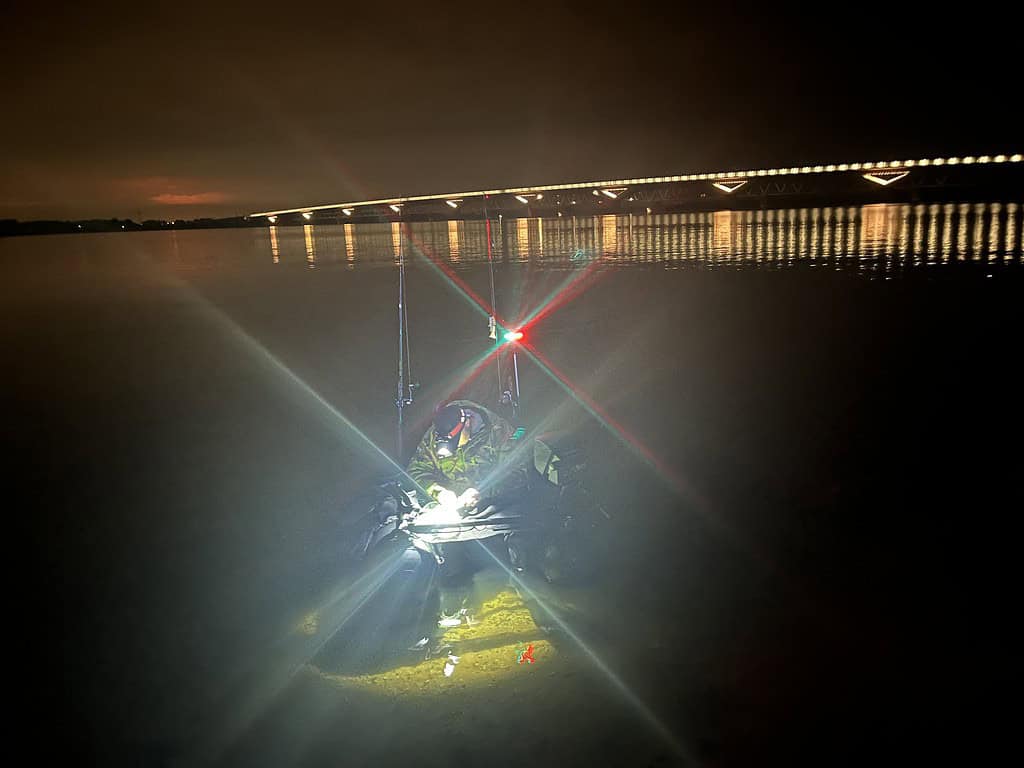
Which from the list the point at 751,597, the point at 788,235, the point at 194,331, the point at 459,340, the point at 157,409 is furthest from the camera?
the point at 788,235

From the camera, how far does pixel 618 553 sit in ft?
28.1

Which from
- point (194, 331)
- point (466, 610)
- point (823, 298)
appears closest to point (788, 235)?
point (823, 298)

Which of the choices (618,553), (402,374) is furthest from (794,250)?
(618,553)

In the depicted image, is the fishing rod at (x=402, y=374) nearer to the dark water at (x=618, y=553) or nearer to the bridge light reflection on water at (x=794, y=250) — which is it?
the dark water at (x=618, y=553)

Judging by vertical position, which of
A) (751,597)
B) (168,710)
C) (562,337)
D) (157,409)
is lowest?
(168,710)

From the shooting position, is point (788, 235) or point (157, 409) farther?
point (788, 235)

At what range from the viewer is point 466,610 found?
754 cm

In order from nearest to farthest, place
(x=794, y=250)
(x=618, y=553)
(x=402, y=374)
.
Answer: (x=618, y=553), (x=402, y=374), (x=794, y=250)

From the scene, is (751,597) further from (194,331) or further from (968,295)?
(194,331)

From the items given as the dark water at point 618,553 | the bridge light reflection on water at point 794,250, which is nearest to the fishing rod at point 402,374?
the dark water at point 618,553

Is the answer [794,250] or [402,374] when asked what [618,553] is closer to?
[402,374]

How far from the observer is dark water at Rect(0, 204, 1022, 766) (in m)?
5.88

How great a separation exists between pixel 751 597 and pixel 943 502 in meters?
3.58

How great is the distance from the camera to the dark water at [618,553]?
5.88m
